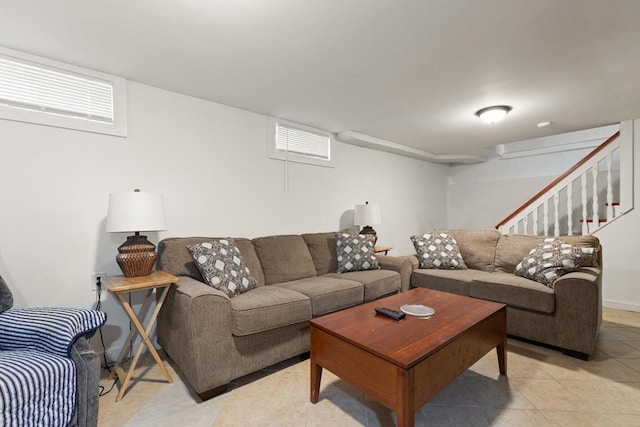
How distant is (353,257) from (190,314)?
181 centimetres

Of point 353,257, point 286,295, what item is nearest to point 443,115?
point 353,257

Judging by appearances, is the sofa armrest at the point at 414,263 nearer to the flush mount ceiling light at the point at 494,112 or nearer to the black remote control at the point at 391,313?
the black remote control at the point at 391,313

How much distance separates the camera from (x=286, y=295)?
2195 millimetres

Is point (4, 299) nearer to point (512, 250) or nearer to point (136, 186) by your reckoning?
point (136, 186)

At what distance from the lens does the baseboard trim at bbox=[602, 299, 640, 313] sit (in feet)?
11.1

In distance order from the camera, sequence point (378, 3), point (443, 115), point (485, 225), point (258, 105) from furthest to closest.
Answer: point (485, 225)
point (443, 115)
point (258, 105)
point (378, 3)

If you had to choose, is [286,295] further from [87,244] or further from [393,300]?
[87,244]

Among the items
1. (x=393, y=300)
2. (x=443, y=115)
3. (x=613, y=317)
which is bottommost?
(x=613, y=317)

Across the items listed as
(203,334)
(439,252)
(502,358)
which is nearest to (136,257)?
(203,334)

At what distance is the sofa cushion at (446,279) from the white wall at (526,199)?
1.81 meters

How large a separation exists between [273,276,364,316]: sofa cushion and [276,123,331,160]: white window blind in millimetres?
1620

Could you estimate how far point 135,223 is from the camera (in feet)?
6.48

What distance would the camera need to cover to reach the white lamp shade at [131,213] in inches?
77.3

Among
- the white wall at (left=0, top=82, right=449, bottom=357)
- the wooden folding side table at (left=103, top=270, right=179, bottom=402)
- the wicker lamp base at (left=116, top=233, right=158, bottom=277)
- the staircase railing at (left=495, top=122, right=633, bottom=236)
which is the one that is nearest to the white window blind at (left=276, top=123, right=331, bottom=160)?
the white wall at (left=0, top=82, right=449, bottom=357)
